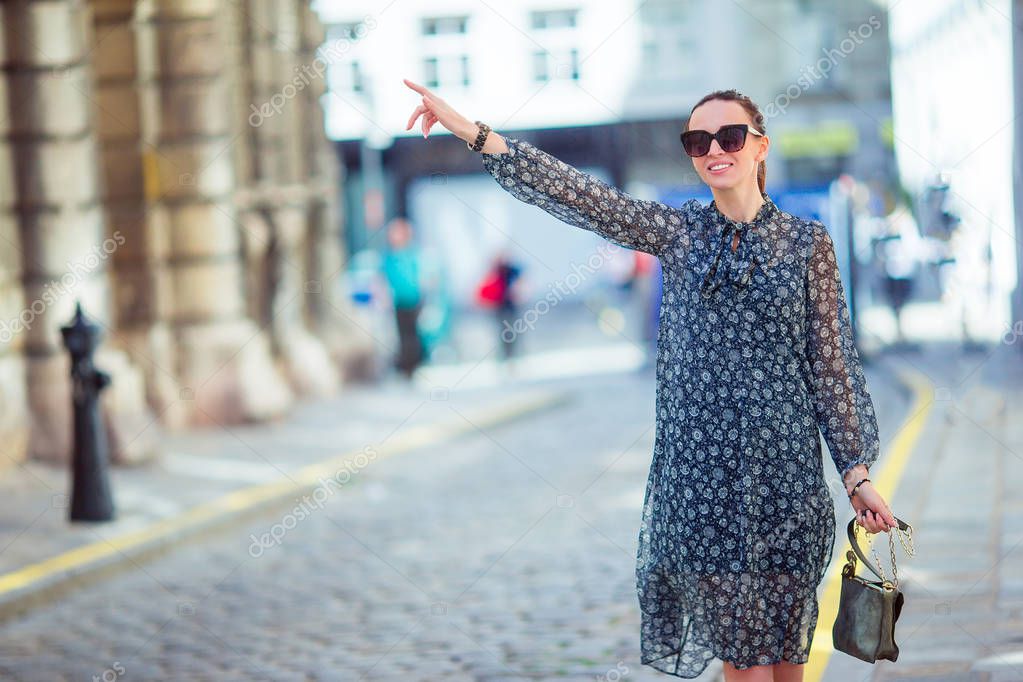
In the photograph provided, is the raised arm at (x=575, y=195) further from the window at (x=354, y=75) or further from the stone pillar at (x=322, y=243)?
the window at (x=354, y=75)

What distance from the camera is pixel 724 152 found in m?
3.88

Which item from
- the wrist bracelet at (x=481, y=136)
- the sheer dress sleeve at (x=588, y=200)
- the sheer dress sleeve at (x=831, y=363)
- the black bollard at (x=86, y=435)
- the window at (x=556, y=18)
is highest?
the window at (x=556, y=18)

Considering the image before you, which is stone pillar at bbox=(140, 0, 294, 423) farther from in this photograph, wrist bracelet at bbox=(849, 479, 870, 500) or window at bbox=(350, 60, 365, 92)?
window at bbox=(350, 60, 365, 92)

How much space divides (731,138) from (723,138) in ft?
0.06

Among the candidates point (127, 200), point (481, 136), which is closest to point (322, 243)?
point (127, 200)

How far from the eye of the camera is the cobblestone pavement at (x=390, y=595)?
6445 millimetres

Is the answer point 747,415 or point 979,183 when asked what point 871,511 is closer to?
point 747,415

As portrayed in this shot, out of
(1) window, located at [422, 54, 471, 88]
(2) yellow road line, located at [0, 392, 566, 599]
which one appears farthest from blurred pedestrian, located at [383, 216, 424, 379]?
(1) window, located at [422, 54, 471, 88]

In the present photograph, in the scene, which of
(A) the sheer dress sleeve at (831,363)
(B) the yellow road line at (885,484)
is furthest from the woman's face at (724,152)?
(B) the yellow road line at (885,484)

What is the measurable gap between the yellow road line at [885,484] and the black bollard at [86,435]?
4.25 metres

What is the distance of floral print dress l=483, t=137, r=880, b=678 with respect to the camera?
3.82m

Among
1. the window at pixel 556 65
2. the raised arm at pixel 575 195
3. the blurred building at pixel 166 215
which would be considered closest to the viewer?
the raised arm at pixel 575 195

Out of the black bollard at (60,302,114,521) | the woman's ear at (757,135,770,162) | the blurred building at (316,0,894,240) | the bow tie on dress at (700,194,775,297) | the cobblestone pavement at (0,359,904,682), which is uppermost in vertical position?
the blurred building at (316,0,894,240)

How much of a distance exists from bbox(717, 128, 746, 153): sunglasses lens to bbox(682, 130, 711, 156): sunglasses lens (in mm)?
31
